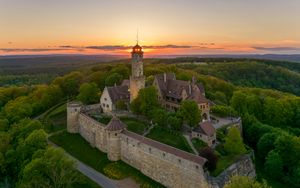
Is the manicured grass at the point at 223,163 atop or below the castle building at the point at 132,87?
below

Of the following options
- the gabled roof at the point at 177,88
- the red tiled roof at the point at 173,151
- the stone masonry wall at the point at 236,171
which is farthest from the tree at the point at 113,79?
the stone masonry wall at the point at 236,171

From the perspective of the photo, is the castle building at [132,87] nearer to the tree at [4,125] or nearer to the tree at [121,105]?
the tree at [121,105]

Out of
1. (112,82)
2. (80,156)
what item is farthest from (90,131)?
(112,82)

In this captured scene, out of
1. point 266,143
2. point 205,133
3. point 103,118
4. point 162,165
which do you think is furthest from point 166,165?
point 266,143

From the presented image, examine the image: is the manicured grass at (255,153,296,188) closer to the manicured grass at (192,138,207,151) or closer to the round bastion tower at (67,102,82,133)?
the manicured grass at (192,138,207,151)

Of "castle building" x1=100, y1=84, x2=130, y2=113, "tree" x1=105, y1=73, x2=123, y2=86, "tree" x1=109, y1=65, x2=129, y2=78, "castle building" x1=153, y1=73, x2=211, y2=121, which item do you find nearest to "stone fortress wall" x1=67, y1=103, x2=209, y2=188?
"castle building" x1=100, y1=84, x2=130, y2=113
